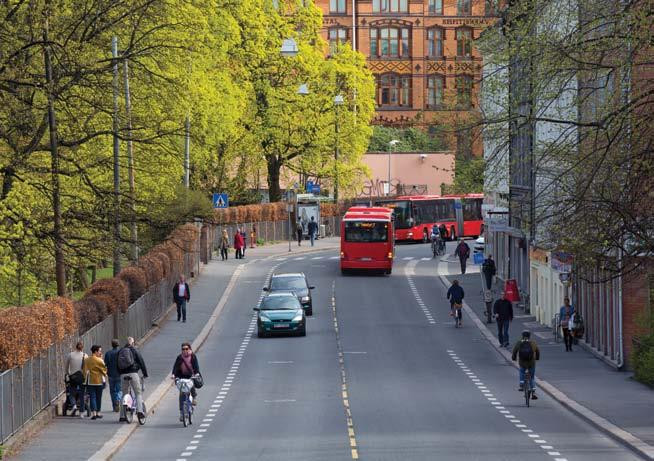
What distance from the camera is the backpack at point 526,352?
3056 centimetres

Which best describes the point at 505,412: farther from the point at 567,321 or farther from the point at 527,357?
the point at 567,321

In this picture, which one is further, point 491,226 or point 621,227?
point 491,226

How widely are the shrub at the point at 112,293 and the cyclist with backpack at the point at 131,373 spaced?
8494mm

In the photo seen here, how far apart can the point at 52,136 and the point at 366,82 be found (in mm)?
60830

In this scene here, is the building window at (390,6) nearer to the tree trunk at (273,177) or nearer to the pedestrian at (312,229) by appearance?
the tree trunk at (273,177)

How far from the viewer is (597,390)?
107 ft

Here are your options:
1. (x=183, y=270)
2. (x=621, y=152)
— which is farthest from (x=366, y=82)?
(x=621, y=152)

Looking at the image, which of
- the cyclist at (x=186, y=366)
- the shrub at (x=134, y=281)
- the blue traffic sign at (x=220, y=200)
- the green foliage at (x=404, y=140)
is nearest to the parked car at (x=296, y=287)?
the shrub at (x=134, y=281)

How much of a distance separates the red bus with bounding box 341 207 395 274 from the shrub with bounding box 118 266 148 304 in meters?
23.3

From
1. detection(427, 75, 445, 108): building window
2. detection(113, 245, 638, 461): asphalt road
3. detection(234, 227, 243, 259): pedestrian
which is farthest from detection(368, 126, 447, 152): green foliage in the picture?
detection(113, 245, 638, 461): asphalt road

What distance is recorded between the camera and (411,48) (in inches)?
4892

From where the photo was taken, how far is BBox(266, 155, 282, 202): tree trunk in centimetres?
8556

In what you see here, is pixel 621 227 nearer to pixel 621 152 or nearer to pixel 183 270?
pixel 621 152

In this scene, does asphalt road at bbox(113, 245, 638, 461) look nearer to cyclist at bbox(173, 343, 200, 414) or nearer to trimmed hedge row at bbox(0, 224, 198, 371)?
cyclist at bbox(173, 343, 200, 414)
